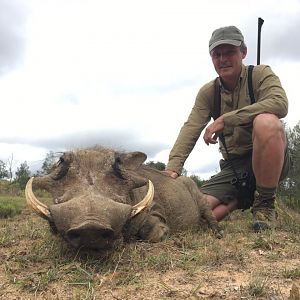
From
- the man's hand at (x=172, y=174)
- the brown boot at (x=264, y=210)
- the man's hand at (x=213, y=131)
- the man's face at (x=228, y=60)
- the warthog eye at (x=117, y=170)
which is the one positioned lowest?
the brown boot at (x=264, y=210)

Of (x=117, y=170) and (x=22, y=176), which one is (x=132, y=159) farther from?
(x=22, y=176)

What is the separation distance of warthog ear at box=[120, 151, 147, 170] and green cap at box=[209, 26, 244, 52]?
5.26 ft

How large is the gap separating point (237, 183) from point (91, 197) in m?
3.16

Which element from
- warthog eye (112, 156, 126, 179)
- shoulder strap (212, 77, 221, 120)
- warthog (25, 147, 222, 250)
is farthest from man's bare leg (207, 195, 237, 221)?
warthog eye (112, 156, 126, 179)

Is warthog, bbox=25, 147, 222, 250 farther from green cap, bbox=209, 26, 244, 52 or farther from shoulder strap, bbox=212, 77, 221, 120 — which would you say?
green cap, bbox=209, 26, 244, 52

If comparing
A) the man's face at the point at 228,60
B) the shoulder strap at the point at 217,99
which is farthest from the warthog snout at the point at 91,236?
the shoulder strap at the point at 217,99

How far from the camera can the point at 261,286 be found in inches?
110

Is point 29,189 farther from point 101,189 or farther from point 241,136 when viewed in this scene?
point 241,136

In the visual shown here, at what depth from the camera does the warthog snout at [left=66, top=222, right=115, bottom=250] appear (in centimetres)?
310

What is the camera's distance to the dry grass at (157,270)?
9.28 ft

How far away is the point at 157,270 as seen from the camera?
131 inches

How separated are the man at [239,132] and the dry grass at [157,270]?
1.09 metres

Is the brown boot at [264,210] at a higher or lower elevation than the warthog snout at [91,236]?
lower

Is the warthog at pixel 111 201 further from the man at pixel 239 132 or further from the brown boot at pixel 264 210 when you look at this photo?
the brown boot at pixel 264 210
